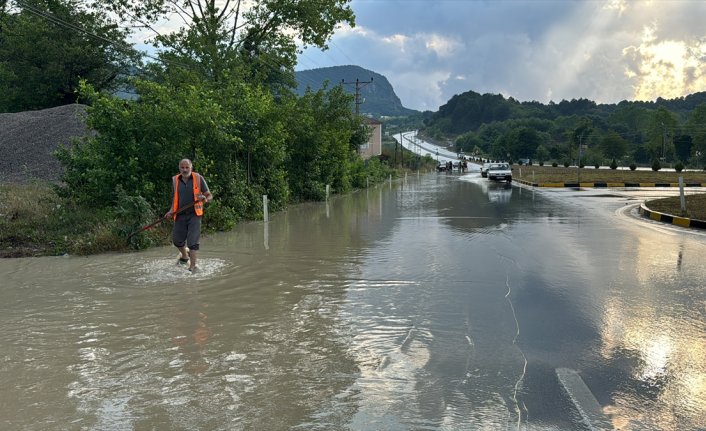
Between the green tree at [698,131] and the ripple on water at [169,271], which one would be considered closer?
the ripple on water at [169,271]

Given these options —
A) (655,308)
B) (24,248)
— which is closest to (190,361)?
(655,308)

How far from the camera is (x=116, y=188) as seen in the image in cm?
1145

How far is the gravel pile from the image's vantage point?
20266mm

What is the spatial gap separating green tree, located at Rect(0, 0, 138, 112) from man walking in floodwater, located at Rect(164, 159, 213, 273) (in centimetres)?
2775

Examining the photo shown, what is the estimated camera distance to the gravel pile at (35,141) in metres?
20.3

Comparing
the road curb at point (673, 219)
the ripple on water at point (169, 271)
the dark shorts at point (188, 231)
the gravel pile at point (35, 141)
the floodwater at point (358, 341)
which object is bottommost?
the floodwater at point (358, 341)

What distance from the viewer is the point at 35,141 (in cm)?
2219

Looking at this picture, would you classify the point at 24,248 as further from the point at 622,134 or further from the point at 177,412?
the point at 622,134

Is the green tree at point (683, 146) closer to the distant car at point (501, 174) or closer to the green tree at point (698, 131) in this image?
the green tree at point (698, 131)

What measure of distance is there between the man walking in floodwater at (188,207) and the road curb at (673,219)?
478 inches

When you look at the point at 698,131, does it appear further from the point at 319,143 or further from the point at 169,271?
the point at 169,271

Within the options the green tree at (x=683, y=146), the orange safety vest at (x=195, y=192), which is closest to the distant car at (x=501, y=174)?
the orange safety vest at (x=195, y=192)

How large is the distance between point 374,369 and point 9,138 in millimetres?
23952

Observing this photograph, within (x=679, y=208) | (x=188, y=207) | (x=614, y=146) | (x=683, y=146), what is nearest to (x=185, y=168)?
(x=188, y=207)
